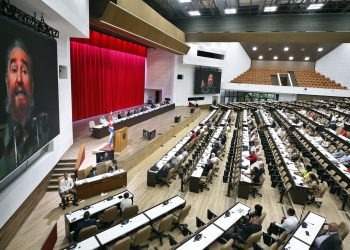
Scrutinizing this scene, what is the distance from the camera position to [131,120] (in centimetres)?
1557

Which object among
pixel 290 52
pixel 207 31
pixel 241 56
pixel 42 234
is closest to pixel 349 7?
pixel 207 31

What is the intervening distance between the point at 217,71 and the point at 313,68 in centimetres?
1394

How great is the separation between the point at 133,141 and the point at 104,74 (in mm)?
7040

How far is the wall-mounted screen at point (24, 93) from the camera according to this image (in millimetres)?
4980

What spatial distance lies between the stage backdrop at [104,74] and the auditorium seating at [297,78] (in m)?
14.1

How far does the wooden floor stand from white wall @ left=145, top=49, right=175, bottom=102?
14.9 m

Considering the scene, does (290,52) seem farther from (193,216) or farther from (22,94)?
(22,94)

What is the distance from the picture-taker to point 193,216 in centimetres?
709

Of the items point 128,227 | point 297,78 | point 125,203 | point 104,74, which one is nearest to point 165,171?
point 125,203

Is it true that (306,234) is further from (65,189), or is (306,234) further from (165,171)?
(65,189)

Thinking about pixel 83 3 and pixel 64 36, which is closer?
pixel 83 3

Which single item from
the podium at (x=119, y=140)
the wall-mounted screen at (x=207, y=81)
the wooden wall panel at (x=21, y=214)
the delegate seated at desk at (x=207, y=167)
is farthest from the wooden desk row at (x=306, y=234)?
the wall-mounted screen at (x=207, y=81)

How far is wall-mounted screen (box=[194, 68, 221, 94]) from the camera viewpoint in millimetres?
26328

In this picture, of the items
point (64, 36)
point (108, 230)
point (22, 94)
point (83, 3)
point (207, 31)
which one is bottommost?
point (108, 230)
